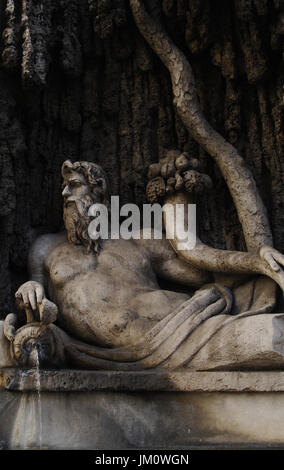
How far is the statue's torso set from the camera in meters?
3.60

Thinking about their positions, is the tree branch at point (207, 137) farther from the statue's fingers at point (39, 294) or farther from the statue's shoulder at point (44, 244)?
the statue's fingers at point (39, 294)

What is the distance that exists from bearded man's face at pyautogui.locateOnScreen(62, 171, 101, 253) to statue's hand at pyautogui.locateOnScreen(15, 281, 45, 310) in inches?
26.0

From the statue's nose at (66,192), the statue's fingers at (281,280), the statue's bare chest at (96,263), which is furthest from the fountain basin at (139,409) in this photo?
the statue's nose at (66,192)

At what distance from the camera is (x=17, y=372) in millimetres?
3090

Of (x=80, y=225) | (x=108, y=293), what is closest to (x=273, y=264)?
(x=108, y=293)

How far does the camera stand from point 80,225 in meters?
4.00

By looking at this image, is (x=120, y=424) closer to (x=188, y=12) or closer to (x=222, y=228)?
(x=222, y=228)

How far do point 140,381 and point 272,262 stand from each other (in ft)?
3.25

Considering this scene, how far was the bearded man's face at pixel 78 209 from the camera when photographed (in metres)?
4.00

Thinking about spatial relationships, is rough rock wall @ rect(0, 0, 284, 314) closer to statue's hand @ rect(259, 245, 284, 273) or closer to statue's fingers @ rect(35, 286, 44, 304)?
statue's fingers @ rect(35, 286, 44, 304)

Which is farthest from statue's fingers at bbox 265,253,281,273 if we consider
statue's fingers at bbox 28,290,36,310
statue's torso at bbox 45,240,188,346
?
statue's fingers at bbox 28,290,36,310

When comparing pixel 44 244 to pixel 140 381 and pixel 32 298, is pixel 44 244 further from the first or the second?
pixel 140 381

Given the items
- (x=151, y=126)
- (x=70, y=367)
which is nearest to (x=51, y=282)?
(x=70, y=367)

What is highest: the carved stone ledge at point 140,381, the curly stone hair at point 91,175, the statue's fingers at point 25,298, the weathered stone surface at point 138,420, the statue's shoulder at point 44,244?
the curly stone hair at point 91,175
